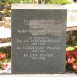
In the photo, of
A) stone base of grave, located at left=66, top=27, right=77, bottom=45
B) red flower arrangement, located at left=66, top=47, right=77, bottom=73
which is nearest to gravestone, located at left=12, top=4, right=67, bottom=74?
red flower arrangement, located at left=66, top=47, right=77, bottom=73

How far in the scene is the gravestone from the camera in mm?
4910

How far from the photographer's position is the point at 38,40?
5.00 metres

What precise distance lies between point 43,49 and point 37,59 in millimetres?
178

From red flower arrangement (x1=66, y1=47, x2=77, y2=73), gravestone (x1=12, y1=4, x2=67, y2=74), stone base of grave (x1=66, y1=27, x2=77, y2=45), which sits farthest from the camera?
stone base of grave (x1=66, y1=27, x2=77, y2=45)

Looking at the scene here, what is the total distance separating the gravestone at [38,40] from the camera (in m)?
4.91

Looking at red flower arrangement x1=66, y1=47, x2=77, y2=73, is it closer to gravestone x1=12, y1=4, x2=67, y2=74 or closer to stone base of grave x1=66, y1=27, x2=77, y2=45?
gravestone x1=12, y1=4, x2=67, y2=74

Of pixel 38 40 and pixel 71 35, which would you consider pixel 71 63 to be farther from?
pixel 71 35

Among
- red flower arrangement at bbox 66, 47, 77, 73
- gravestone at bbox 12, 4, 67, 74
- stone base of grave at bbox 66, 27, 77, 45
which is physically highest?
gravestone at bbox 12, 4, 67, 74

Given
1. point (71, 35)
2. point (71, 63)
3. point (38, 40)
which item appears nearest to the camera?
point (38, 40)

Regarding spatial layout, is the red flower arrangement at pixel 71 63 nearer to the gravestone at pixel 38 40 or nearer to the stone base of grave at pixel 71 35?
the gravestone at pixel 38 40

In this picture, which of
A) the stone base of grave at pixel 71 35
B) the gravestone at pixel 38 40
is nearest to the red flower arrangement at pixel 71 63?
the gravestone at pixel 38 40

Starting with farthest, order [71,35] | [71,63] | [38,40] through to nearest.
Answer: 1. [71,35]
2. [71,63]
3. [38,40]

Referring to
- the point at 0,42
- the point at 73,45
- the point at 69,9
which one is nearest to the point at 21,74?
the point at 0,42

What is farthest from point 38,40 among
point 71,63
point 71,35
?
point 71,35
